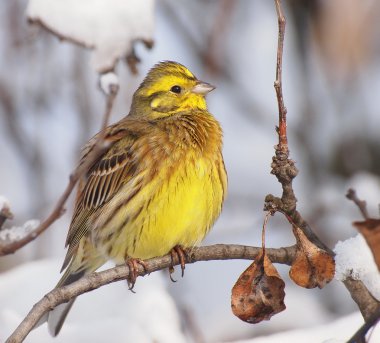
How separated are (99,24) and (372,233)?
1.72 meters

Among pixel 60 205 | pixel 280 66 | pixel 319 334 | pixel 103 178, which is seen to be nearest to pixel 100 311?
pixel 103 178

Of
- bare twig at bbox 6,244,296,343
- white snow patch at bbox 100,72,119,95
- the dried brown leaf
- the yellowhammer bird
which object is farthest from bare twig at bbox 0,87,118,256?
the yellowhammer bird

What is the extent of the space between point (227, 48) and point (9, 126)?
6.26ft

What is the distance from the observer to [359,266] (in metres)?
2.70

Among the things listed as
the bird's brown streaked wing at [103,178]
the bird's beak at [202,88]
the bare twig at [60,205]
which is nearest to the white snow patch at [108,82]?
the bare twig at [60,205]

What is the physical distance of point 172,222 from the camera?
392 centimetres

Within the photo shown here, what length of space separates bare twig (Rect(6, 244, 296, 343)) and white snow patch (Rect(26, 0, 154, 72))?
29.5 inches

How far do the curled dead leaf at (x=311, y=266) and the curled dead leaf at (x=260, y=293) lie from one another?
3.4 inches

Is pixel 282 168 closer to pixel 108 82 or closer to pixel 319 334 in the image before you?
pixel 108 82

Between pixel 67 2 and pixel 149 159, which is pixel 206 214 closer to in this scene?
pixel 149 159

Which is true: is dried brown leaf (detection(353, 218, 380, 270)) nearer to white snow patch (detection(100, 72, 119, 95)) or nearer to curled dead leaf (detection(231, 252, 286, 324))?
curled dead leaf (detection(231, 252, 286, 324))

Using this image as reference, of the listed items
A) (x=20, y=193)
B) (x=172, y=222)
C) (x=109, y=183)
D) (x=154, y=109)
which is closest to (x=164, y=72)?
(x=154, y=109)

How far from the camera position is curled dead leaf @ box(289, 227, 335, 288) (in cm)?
271

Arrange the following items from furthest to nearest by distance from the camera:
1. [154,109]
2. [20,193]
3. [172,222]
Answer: [20,193], [154,109], [172,222]
